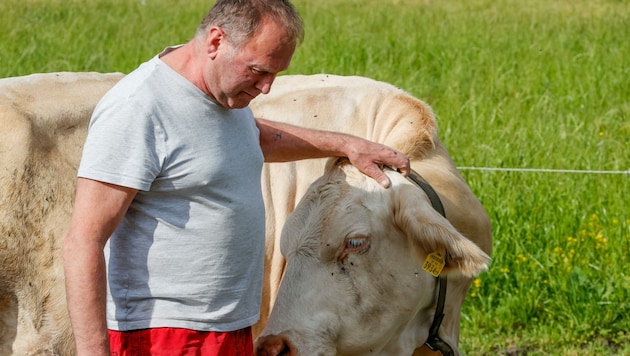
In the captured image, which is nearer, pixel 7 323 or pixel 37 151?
pixel 7 323

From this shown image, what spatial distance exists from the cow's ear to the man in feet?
2.29

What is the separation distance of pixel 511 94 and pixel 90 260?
7588 mm

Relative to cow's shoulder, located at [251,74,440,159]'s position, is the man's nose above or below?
above

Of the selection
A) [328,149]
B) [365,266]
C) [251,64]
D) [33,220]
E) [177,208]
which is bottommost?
[33,220]

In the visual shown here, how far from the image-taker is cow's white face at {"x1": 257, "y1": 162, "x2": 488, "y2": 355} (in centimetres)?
363

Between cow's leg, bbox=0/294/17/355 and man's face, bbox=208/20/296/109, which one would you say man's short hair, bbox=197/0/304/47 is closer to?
man's face, bbox=208/20/296/109

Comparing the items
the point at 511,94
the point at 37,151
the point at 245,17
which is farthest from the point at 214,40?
the point at 511,94

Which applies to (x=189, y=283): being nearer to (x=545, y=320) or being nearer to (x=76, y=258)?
(x=76, y=258)

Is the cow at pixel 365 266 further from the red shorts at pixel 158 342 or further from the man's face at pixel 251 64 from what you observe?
the man's face at pixel 251 64

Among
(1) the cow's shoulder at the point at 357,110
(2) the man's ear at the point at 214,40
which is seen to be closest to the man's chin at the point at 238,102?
(2) the man's ear at the point at 214,40

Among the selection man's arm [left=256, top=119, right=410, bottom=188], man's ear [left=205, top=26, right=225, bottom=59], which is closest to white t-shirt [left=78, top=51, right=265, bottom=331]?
man's ear [left=205, top=26, right=225, bottom=59]

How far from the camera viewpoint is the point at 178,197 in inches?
120

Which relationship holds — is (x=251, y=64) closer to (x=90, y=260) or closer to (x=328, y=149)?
(x=90, y=260)

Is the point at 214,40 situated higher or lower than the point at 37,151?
higher
